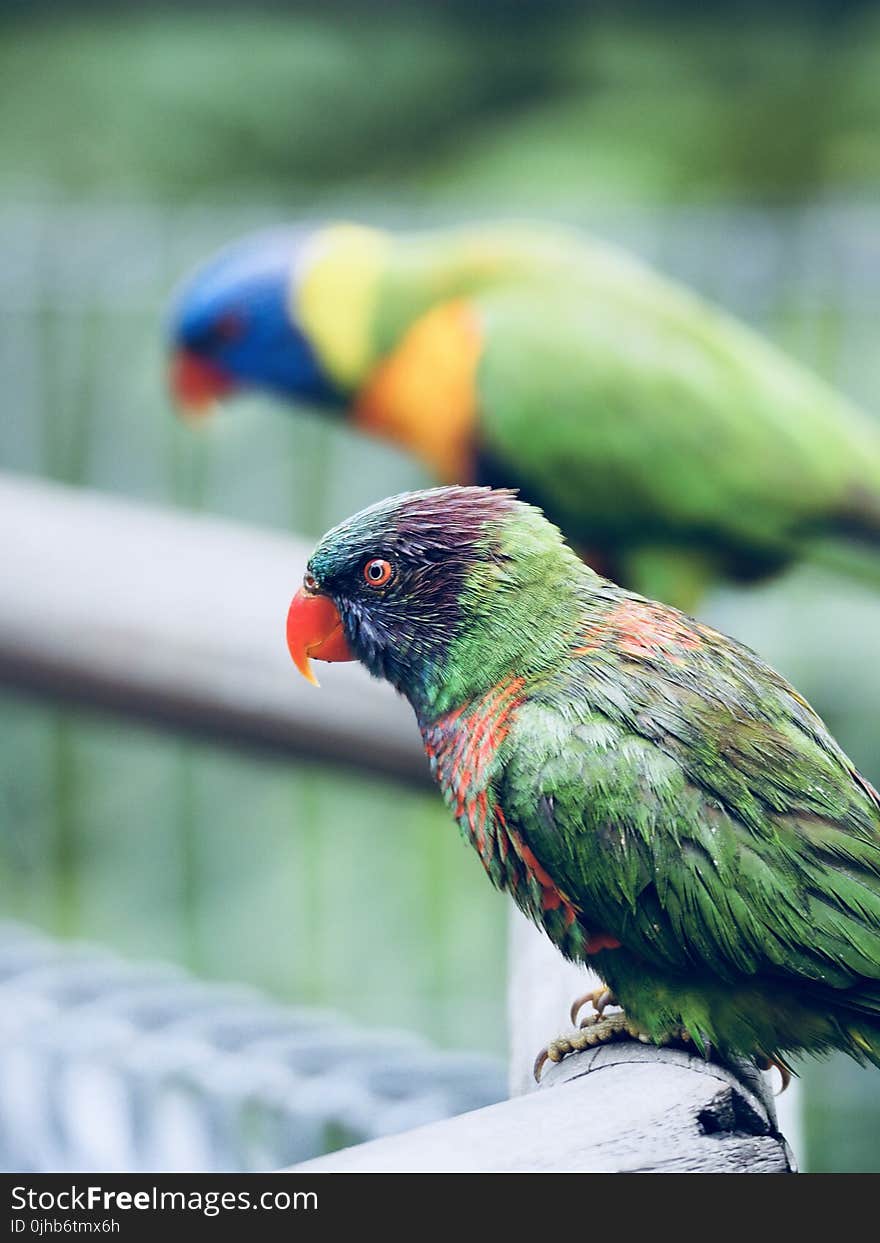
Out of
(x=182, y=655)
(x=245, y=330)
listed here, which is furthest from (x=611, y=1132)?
(x=245, y=330)

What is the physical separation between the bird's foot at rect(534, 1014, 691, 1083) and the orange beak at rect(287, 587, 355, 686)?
0.18 meters

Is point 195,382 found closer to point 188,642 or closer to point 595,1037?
point 188,642

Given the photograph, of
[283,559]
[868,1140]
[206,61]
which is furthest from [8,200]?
Answer: [868,1140]

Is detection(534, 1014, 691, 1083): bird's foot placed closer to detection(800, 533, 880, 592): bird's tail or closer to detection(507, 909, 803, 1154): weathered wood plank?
detection(507, 909, 803, 1154): weathered wood plank

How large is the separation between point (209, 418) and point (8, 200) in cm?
69

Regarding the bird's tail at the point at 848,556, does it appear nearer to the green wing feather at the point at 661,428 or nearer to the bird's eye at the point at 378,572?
the green wing feather at the point at 661,428

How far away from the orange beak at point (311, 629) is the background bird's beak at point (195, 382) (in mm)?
1092

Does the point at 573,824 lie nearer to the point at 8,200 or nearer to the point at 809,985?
the point at 809,985

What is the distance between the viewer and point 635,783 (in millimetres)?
527

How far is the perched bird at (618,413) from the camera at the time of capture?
3.95ft

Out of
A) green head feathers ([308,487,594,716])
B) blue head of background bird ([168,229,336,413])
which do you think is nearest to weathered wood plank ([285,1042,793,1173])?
green head feathers ([308,487,594,716])

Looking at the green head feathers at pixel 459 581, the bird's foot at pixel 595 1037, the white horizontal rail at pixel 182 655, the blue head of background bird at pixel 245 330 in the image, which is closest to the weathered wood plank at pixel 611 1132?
the bird's foot at pixel 595 1037

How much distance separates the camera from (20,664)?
77 centimetres

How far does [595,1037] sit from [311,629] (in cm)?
20
